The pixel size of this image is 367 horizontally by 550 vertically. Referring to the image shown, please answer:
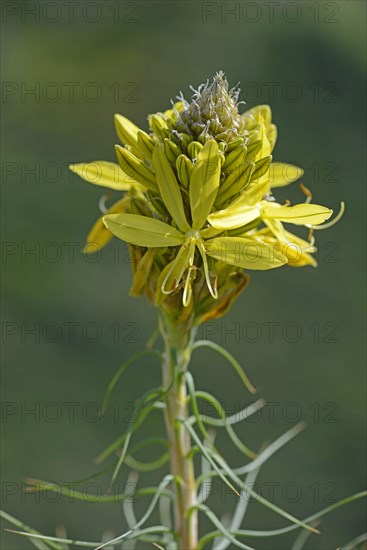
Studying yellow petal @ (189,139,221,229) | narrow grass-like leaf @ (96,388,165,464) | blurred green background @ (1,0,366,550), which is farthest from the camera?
blurred green background @ (1,0,366,550)

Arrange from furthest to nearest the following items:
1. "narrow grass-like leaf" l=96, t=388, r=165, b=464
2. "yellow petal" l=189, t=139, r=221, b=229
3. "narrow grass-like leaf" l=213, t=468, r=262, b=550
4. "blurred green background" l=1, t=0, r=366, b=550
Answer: "blurred green background" l=1, t=0, r=366, b=550, "narrow grass-like leaf" l=213, t=468, r=262, b=550, "narrow grass-like leaf" l=96, t=388, r=165, b=464, "yellow petal" l=189, t=139, r=221, b=229

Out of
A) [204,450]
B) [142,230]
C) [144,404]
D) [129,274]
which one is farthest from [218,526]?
[129,274]

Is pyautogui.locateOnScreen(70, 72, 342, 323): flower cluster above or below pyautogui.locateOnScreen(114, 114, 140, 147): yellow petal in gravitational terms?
below

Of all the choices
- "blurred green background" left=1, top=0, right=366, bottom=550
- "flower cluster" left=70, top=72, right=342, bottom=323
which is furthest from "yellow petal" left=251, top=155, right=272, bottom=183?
"blurred green background" left=1, top=0, right=366, bottom=550

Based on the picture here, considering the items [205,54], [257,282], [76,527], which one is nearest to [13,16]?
[205,54]

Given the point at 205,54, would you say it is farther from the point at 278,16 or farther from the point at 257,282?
the point at 257,282

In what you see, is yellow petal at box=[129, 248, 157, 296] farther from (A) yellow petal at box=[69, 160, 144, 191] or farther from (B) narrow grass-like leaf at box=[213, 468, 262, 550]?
(B) narrow grass-like leaf at box=[213, 468, 262, 550]

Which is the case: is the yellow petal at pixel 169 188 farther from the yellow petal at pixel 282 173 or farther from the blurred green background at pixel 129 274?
the blurred green background at pixel 129 274

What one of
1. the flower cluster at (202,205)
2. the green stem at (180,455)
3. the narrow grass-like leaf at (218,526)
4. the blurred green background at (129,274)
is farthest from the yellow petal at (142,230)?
the blurred green background at (129,274)
